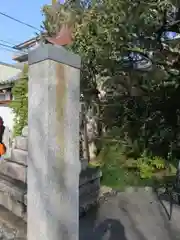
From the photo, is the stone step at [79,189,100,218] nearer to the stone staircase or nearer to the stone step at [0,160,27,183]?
the stone staircase

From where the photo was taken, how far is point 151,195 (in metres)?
5.26

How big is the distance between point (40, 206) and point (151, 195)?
3.90 m

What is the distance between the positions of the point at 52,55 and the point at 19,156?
224 cm

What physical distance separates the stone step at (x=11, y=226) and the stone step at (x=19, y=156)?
87 centimetres

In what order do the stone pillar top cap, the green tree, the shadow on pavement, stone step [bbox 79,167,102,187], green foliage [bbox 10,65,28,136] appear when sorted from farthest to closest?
green foliage [bbox 10,65,28,136]
the green tree
stone step [bbox 79,167,102,187]
the shadow on pavement
the stone pillar top cap

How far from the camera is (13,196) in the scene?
12.2 feet

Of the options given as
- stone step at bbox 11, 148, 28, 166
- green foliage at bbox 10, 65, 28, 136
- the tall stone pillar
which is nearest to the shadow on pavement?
stone step at bbox 11, 148, 28, 166

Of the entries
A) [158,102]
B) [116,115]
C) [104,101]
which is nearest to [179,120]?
[158,102]

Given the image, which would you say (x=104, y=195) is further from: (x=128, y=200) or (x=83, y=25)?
(x=83, y=25)

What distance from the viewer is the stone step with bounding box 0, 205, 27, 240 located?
129 inches

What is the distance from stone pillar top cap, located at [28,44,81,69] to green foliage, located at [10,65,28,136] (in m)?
7.20

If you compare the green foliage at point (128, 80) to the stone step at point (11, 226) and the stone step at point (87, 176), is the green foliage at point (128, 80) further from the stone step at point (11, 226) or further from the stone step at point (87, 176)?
the stone step at point (11, 226)

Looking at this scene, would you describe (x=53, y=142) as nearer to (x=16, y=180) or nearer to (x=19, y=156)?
(x=19, y=156)

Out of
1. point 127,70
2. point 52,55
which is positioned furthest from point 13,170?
point 127,70
